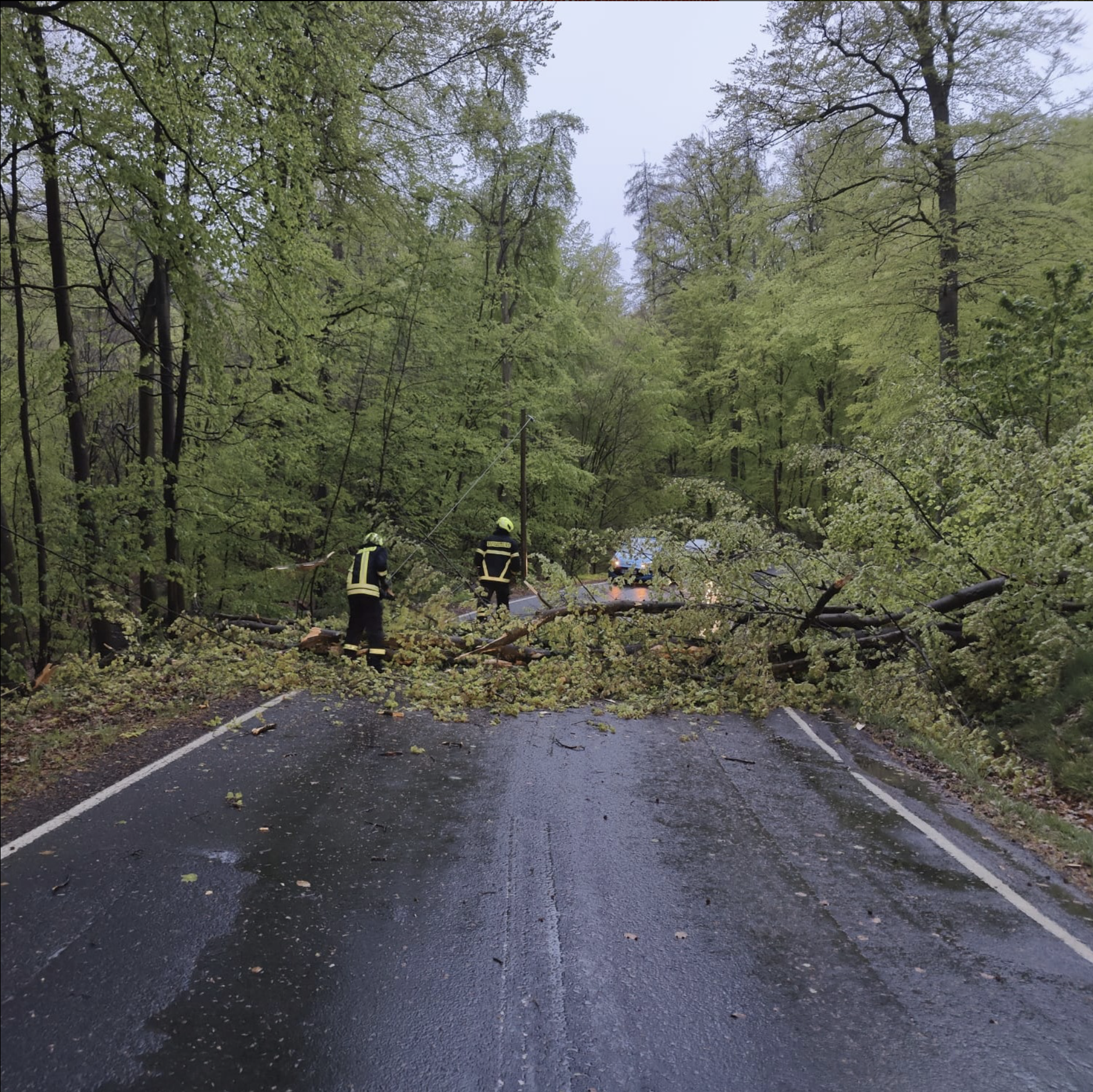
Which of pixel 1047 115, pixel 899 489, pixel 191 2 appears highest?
pixel 1047 115

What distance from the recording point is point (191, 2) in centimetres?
504

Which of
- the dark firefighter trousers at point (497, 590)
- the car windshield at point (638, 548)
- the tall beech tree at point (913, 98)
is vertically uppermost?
the tall beech tree at point (913, 98)

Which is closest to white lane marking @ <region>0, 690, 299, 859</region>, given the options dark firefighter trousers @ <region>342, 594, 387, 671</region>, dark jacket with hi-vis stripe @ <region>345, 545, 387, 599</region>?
dark firefighter trousers @ <region>342, 594, 387, 671</region>

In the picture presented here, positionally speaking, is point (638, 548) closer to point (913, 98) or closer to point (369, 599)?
point (369, 599)

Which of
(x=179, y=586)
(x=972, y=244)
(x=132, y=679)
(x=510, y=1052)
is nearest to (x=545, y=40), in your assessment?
(x=972, y=244)

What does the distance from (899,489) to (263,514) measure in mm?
9692

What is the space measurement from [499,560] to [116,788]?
7.01 m

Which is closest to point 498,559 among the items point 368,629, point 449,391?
point 368,629

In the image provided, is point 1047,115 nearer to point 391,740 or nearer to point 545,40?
point 545,40

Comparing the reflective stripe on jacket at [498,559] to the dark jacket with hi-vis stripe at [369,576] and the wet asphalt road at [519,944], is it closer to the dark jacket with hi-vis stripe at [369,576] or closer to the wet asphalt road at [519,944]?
the dark jacket with hi-vis stripe at [369,576]

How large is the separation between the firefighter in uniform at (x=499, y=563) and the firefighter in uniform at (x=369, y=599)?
2.51 m

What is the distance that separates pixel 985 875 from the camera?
14.7ft

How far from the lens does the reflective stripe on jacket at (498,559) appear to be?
1142 centimetres

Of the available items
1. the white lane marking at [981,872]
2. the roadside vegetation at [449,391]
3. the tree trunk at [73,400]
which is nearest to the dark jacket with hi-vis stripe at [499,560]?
the roadside vegetation at [449,391]
